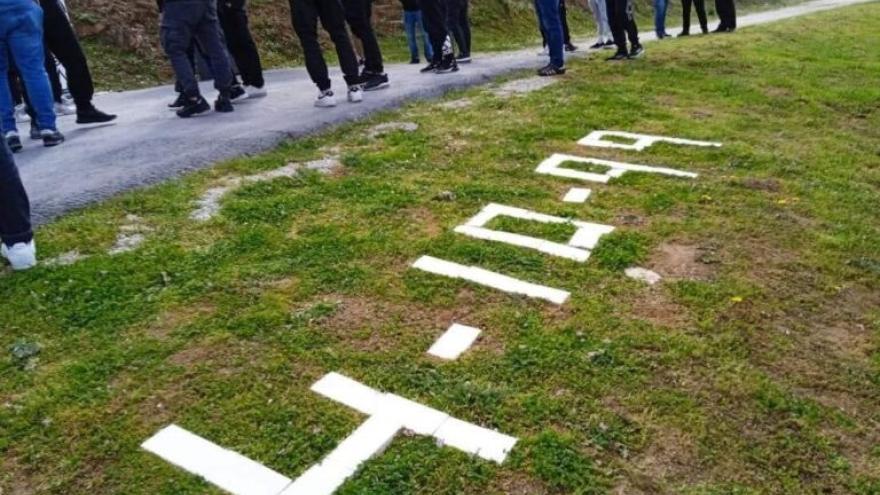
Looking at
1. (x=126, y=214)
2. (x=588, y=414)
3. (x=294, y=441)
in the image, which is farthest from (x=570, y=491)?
(x=126, y=214)

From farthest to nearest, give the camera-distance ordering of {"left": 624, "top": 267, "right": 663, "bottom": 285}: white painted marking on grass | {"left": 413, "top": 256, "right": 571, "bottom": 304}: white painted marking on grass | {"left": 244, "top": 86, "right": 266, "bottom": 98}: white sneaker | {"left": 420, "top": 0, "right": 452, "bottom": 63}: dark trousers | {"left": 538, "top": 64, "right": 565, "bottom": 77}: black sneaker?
{"left": 420, "top": 0, "right": 452, "bottom": 63}: dark trousers < {"left": 538, "top": 64, "right": 565, "bottom": 77}: black sneaker < {"left": 244, "top": 86, "right": 266, "bottom": 98}: white sneaker < {"left": 624, "top": 267, "right": 663, "bottom": 285}: white painted marking on grass < {"left": 413, "top": 256, "right": 571, "bottom": 304}: white painted marking on grass

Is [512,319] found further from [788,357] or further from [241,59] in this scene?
[241,59]

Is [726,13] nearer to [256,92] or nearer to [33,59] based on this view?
[256,92]

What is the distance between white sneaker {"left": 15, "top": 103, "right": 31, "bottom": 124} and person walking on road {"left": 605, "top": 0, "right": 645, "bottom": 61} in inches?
287

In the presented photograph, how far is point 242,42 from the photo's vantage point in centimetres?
797

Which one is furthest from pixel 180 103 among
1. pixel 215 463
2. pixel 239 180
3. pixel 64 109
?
pixel 215 463

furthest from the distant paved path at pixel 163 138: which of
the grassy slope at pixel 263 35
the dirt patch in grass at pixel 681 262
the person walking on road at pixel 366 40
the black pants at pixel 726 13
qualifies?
the black pants at pixel 726 13

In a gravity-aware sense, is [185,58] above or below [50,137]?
above

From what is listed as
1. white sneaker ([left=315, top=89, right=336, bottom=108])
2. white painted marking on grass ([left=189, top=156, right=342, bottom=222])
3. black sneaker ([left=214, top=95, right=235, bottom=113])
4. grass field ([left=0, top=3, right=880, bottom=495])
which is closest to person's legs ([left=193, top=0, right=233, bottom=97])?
black sneaker ([left=214, top=95, right=235, bottom=113])

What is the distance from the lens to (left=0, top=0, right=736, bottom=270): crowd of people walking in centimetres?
591

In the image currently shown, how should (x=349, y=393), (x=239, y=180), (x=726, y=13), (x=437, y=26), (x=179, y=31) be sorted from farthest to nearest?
1. (x=726, y=13)
2. (x=437, y=26)
3. (x=179, y=31)
4. (x=239, y=180)
5. (x=349, y=393)

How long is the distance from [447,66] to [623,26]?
2.44 metres

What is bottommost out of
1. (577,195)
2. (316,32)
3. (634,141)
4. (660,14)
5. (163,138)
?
(577,195)

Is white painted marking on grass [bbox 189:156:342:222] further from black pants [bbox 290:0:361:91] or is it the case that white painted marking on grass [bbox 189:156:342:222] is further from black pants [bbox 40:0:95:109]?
black pants [bbox 40:0:95:109]
